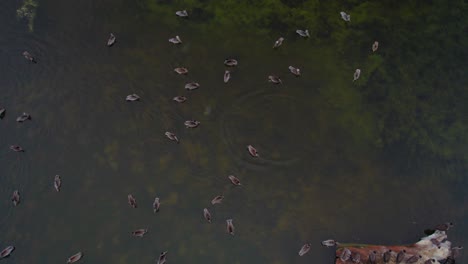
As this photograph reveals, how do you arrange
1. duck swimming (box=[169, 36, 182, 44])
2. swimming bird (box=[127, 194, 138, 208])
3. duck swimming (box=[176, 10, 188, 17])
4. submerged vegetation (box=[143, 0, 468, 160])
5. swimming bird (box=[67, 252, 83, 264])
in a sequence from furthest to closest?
duck swimming (box=[176, 10, 188, 17]), duck swimming (box=[169, 36, 182, 44]), submerged vegetation (box=[143, 0, 468, 160]), swimming bird (box=[127, 194, 138, 208]), swimming bird (box=[67, 252, 83, 264])

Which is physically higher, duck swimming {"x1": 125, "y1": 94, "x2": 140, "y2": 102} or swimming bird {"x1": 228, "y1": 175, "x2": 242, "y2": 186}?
duck swimming {"x1": 125, "y1": 94, "x2": 140, "y2": 102}

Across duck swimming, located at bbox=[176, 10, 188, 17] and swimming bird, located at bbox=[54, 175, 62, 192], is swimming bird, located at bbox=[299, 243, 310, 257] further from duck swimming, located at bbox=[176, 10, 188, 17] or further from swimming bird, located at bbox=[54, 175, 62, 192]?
duck swimming, located at bbox=[176, 10, 188, 17]

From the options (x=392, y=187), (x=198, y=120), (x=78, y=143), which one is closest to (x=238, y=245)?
(x=198, y=120)

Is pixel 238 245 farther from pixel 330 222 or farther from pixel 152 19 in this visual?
pixel 152 19

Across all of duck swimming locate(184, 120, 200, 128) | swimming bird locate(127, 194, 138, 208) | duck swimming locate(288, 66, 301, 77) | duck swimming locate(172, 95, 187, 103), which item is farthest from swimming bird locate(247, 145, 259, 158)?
swimming bird locate(127, 194, 138, 208)

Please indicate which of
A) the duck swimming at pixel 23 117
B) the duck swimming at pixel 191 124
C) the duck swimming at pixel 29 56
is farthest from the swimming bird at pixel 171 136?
the duck swimming at pixel 29 56

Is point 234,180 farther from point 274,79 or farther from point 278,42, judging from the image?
point 278,42

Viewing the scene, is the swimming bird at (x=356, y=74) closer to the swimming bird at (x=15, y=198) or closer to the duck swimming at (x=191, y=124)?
the duck swimming at (x=191, y=124)
